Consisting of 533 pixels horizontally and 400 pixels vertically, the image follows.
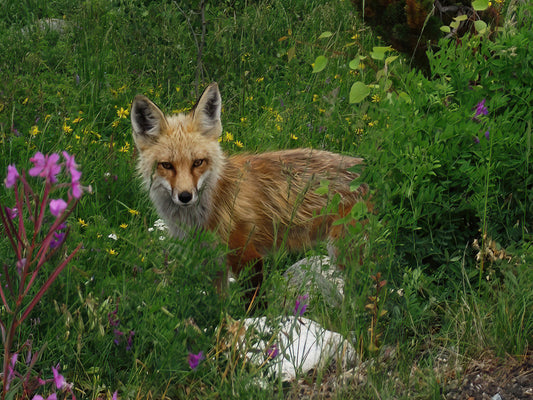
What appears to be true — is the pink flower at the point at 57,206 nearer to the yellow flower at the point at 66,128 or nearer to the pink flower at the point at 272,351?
the pink flower at the point at 272,351

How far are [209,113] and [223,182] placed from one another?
0.47 m

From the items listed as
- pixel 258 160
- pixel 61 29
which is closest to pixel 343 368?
pixel 258 160

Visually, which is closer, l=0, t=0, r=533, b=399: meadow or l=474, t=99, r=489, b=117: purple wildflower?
l=0, t=0, r=533, b=399: meadow

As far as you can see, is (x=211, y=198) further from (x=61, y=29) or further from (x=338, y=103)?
(x=61, y=29)

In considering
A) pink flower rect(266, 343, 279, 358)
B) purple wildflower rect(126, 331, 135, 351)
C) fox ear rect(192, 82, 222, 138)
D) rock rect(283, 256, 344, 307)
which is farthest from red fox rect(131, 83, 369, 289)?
purple wildflower rect(126, 331, 135, 351)

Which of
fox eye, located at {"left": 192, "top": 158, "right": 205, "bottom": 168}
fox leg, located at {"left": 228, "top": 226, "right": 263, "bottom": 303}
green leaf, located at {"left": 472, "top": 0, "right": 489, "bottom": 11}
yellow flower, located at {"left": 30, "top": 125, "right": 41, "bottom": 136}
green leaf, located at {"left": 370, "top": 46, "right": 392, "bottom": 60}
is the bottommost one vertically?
fox leg, located at {"left": 228, "top": 226, "right": 263, "bottom": 303}

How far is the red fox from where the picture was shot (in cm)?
446

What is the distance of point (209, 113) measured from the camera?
4.71 meters

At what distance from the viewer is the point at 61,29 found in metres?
8.18

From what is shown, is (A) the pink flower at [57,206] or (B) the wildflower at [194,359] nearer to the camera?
(A) the pink flower at [57,206]

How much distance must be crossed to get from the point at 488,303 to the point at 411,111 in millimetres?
1035

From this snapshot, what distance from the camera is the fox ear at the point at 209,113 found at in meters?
4.65

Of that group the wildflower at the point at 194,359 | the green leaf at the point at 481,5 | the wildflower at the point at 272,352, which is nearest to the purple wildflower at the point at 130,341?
the wildflower at the point at 194,359

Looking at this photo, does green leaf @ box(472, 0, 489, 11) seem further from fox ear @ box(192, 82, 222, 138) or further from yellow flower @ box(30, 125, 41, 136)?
yellow flower @ box(30, 125, 41, 136)
